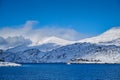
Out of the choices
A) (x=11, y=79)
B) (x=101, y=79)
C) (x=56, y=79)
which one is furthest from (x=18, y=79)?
(x=101, y=79)

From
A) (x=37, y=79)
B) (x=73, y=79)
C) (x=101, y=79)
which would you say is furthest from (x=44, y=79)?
(x=101, y=79)

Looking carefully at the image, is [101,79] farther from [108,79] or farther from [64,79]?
[64,79]

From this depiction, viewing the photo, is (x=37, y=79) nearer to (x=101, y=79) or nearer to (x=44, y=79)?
(x=44, y=79)

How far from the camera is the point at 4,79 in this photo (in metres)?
153

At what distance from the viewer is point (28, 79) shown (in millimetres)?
155500

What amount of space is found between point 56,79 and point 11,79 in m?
20.8

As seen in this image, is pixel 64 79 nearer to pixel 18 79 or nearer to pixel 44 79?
pixel 44 79

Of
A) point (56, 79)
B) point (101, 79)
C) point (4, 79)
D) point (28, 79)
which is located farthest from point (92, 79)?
point (4, 79)

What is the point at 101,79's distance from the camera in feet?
500

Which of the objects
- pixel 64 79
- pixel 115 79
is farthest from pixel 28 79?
pixel 115 79

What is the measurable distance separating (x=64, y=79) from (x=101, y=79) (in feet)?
56.5

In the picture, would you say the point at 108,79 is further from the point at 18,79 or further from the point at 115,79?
the point at 18,79

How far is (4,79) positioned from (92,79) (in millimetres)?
39870

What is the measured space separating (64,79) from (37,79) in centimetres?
1251
